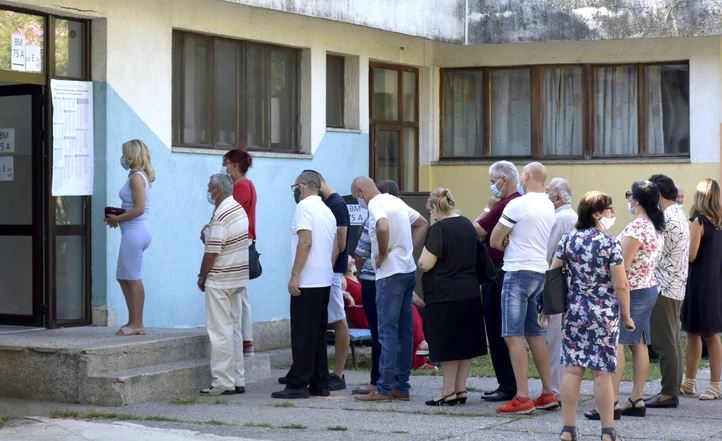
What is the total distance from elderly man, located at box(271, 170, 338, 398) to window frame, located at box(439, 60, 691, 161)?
7785 mm

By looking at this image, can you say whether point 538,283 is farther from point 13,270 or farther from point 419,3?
point 419,3

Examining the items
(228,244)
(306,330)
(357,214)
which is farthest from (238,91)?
(306,330)

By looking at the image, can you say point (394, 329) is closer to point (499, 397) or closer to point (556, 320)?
point (499, 397)

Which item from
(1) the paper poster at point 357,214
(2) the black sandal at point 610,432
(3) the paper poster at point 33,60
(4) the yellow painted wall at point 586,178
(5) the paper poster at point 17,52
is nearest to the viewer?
(2) the black sandal at point 610,432

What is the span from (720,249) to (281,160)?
6005 millimetres

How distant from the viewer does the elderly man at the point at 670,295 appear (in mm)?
10789

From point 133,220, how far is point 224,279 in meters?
1.12

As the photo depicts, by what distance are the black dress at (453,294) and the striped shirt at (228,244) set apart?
5.45ft

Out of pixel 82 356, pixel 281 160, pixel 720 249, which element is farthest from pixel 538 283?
pixel 281 160

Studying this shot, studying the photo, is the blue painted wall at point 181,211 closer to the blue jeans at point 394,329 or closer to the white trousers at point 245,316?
the white trousers at point 245,316

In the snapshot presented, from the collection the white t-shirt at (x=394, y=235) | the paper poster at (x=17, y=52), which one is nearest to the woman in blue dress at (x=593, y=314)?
the white t-shirt at (x=394, y=235)

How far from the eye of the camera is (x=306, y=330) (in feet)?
36.8

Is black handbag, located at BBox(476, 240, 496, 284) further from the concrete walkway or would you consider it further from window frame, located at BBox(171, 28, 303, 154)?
window frame, located at BBox(171, 28, 303, 154)

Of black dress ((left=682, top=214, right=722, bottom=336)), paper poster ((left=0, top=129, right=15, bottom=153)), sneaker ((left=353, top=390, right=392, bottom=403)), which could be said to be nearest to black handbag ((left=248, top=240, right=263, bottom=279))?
sneaker ((left=353, top=390, right=392, bottom=403))
